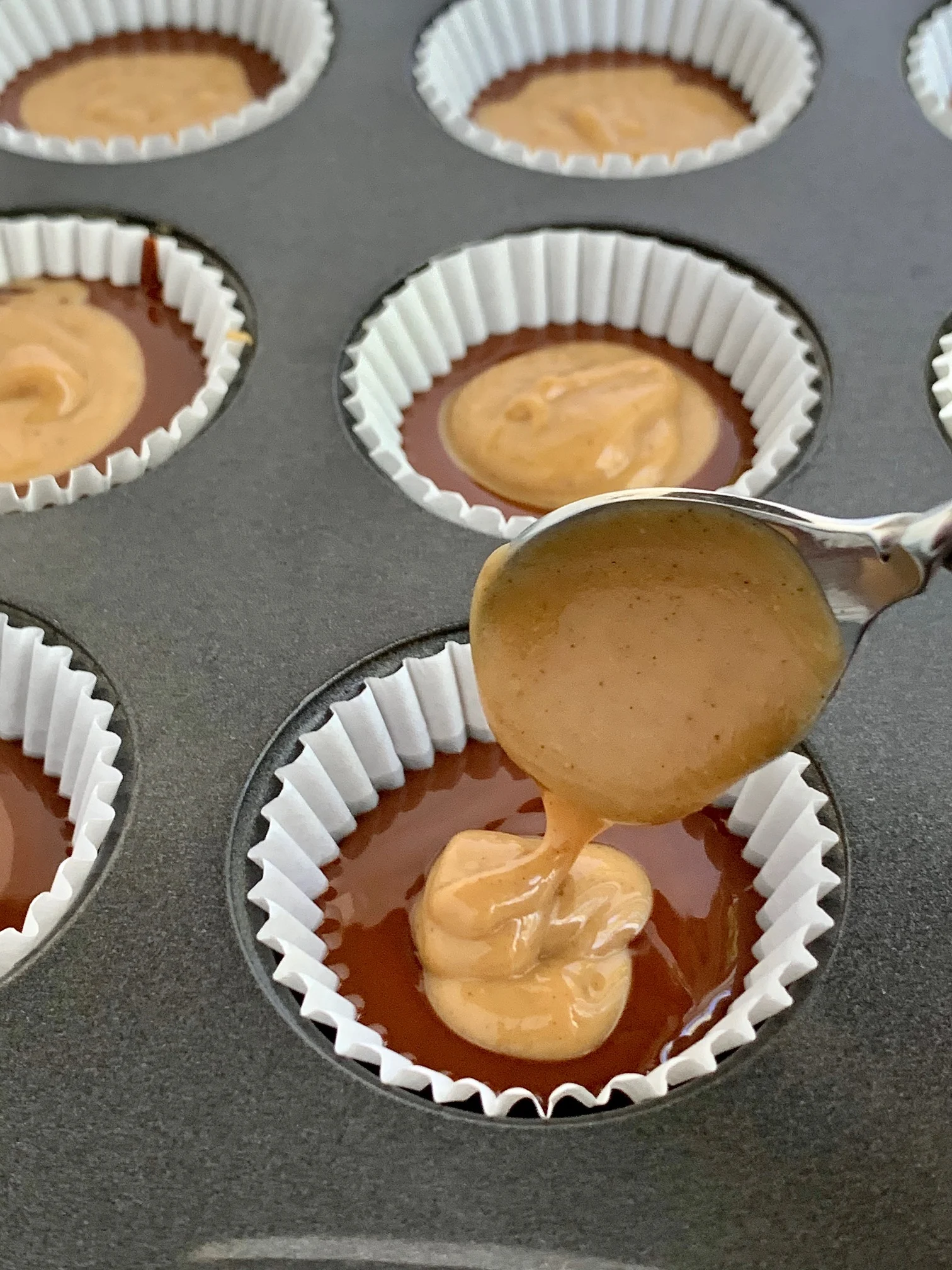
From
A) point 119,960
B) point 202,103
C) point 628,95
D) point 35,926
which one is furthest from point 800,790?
point 202,103

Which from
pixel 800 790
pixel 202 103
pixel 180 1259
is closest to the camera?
pixel 180 1259

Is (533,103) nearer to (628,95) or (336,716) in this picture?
(628,95)

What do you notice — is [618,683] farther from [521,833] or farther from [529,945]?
[521,833]

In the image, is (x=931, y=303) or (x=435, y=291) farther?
(x=435, y=291)

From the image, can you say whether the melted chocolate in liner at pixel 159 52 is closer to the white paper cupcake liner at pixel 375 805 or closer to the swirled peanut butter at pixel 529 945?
the white paper cupcake liner at pixel 375 805

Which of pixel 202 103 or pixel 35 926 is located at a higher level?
pixel 202 103

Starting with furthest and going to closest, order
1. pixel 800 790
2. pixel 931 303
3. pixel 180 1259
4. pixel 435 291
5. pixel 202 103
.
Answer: pixel 202 103 → pixel 435 291 → pixel 931 303 → pixel 800 790 → pixel 180 1259

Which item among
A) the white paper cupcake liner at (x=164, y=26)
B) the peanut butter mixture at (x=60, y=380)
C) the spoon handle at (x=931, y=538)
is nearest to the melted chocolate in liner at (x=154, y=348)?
the peanut butter mixture at (x=60, y=380)
